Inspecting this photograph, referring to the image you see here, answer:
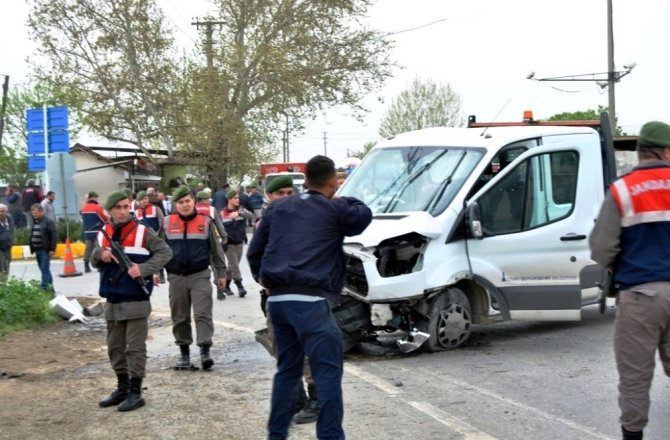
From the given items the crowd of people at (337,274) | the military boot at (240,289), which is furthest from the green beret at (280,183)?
the military boot at (240,289)

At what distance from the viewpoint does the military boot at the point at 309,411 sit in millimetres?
6121

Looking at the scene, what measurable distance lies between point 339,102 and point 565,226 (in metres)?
27.8

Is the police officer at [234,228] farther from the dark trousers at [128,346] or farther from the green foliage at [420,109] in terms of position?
the green foliage at [420,109]

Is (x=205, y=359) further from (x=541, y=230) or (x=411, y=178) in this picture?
(x=541, y=230)

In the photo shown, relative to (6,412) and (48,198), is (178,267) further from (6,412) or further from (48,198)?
(48,198)

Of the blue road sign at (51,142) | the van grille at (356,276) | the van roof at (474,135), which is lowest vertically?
the van grille at (356,276)

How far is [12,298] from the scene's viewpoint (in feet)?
35.8

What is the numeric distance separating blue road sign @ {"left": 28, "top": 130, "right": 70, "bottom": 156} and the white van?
10.2 m

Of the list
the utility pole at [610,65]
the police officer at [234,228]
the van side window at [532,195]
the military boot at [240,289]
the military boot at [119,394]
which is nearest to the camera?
the military boot at [119,394]

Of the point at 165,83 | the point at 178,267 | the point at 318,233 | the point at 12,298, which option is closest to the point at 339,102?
the point at 165,83

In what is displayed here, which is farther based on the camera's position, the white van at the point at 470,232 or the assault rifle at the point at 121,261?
the white van at the point at 470,232

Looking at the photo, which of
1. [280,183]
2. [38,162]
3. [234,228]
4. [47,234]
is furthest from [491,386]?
[38,162]

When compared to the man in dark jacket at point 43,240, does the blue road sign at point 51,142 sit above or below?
above

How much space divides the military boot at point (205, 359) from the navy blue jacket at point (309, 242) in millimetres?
3182
